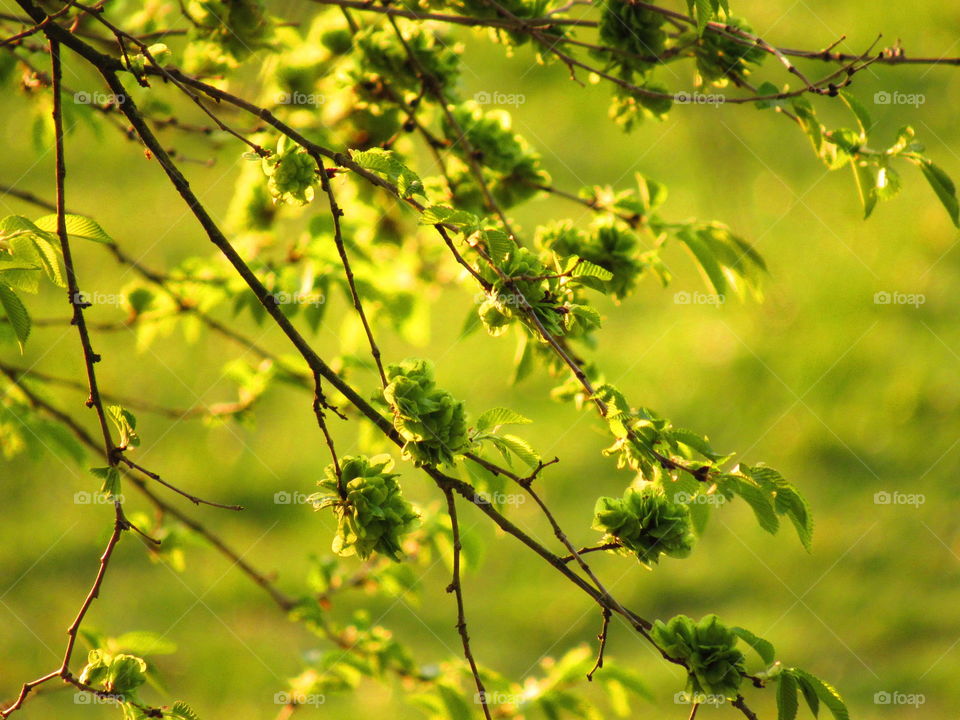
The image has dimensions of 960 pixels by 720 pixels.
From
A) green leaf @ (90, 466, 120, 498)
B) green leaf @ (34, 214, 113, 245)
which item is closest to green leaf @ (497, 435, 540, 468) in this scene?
green leaf @ (90, 466, 120, 498)

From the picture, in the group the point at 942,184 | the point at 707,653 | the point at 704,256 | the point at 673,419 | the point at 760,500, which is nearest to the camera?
the point at 707,653

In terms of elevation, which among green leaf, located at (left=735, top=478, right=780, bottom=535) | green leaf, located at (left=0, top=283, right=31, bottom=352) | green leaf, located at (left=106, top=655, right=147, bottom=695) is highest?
green leaf, located at (left=0, top=283, right=31, bottom=352)

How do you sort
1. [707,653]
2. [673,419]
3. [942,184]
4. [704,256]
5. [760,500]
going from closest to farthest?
[707,653] → [760,500] → [942,184] → [704,256] → [673,419]

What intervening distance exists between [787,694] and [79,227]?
116 cm

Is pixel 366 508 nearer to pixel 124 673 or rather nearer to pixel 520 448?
pixel 520 448

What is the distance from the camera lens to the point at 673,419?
334cm

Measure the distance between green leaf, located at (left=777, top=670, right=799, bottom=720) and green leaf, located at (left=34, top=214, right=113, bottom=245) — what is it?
1.10 metres

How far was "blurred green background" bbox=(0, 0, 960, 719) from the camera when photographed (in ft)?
9.59

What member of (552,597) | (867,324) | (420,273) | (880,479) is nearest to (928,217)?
(867,324)

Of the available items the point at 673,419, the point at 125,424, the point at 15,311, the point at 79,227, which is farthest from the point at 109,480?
the point at 673,419

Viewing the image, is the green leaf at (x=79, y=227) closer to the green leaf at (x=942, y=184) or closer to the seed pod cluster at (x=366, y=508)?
the seed pod cluster at (x=366, y=508)

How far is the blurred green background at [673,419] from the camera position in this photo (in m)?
2.92

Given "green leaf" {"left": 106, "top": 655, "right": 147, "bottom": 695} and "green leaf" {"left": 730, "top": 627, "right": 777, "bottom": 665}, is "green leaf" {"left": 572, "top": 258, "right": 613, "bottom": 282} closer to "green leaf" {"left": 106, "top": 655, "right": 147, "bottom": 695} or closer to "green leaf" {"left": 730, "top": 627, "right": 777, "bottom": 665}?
"green leaf" {"left": 730, "top": 627, "right": 777, "bottom": 665}

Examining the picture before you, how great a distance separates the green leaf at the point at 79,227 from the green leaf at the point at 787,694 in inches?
43.1
